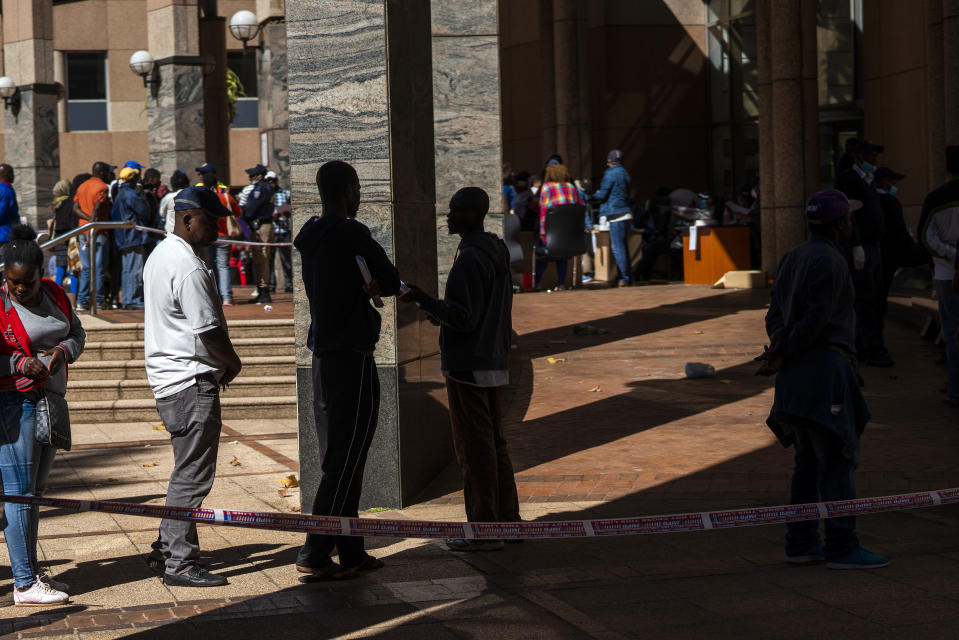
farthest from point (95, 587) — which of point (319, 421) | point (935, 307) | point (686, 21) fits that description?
point (686, 21)

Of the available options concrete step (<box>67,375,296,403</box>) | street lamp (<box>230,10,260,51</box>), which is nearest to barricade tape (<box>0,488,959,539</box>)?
concrete step (<box>67,375,296,403</box>)

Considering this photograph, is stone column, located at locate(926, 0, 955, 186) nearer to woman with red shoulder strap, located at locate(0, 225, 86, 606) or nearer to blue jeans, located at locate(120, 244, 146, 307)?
blue jeans, located at locate(120, 244, 146, 307)

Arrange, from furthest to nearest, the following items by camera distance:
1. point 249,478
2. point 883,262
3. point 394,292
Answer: point 883,262
point 249,478
point 394,292

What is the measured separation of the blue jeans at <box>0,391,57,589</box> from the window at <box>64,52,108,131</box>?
1551 inches

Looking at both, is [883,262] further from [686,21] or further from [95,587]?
[686,21]

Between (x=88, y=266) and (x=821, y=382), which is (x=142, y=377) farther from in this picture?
(x=821, y=382)

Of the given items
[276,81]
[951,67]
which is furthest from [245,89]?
[951,67]

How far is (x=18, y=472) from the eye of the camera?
5906 millimetres

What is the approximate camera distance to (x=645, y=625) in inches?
211

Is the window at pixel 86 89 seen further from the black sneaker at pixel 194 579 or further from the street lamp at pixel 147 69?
the black sneaker at pixel 194 579

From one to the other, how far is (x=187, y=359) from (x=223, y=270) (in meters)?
9.54

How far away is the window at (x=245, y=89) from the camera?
44.9 meters

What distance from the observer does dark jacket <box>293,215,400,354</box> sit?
20.0ft

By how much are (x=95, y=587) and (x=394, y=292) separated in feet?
6.46
